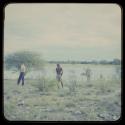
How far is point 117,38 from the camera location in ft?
5.37

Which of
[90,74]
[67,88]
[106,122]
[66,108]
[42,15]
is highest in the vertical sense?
[42,15]

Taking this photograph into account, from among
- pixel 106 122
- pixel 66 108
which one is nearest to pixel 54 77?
pixel 66 108

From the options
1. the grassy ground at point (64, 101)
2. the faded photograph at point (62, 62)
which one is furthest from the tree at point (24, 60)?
the grassy ground at point (64, 101)

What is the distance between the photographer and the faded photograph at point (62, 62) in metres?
1.62

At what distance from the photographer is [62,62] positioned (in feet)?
5.35

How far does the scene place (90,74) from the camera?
163cm

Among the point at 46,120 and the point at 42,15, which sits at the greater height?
the point at 42,15

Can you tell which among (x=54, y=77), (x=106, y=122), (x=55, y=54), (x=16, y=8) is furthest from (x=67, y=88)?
(x=16, y=8)

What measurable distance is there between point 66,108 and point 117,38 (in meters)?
0.64

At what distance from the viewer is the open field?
1623 mm

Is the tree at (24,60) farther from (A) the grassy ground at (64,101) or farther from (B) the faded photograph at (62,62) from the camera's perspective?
(A) the grassy ground at (64,101)

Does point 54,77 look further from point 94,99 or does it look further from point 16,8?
point 16,8

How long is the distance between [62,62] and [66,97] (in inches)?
10.2

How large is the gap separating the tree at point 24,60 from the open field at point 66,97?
0.06m
